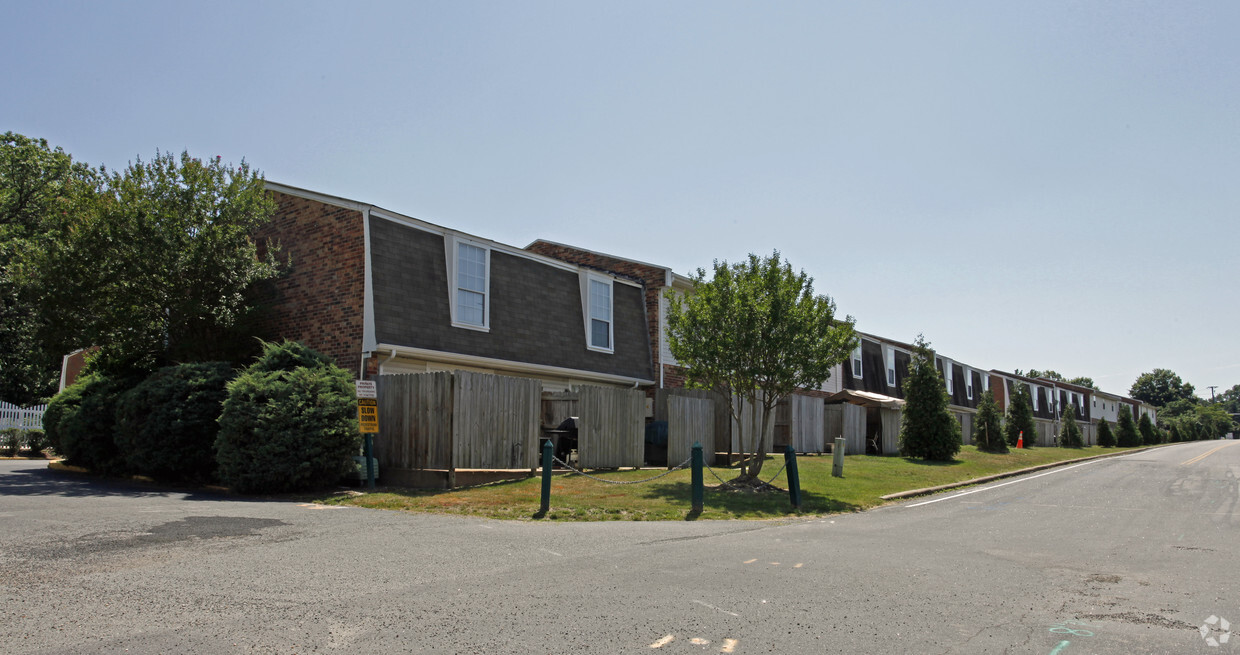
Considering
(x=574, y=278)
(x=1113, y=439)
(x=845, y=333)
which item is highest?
(x=574, y=278)

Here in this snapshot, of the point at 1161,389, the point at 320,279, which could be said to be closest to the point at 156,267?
the point at 320,279

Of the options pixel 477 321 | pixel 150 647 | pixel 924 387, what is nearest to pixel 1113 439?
pixel 924 387

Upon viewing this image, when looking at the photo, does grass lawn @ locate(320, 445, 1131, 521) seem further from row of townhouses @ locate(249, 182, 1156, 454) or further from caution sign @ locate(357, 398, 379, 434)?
row of townhouses @ locate(249, 182, 1156, 454)

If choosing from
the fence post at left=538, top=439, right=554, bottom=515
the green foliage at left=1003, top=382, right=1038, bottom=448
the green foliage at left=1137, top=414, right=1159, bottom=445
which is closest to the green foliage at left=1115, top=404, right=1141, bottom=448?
the green foliage at left=1137, top=414, right=1159, bottom=445

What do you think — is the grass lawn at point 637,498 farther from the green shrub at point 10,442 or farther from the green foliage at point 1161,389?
the green foliage at point 1161,389

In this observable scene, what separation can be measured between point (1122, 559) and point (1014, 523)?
3.12 metres

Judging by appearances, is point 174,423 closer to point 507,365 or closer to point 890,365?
point 507,365

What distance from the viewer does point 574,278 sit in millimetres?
21375

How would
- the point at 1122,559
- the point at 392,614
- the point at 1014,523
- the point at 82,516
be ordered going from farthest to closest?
the point at 1014,523, the point at 82,516, the point at 1122,559, the point at 392,614

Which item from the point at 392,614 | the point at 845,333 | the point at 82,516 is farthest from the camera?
the point at 845,333

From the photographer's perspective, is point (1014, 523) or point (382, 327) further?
point (382, 327)

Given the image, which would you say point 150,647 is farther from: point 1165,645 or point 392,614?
point 1165,645

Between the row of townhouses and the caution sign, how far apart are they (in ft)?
7.10

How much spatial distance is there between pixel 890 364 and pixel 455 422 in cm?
2844
